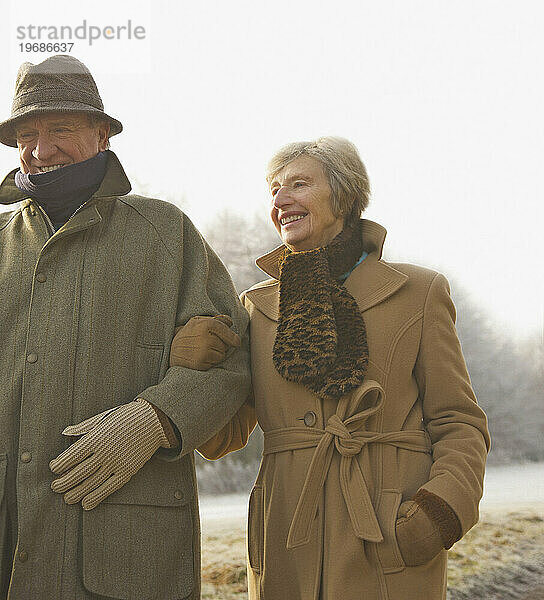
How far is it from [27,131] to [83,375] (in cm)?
58

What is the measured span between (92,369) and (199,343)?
A: 23 centimetres

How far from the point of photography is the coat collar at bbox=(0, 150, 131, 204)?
181 centimetres

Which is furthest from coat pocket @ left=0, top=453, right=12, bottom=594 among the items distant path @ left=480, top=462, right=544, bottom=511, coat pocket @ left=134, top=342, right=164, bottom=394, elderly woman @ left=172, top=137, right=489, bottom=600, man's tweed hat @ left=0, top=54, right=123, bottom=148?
distant path @ left=480, top=462, right=544, bottom=511

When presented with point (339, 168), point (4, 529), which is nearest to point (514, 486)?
point (339, 168)

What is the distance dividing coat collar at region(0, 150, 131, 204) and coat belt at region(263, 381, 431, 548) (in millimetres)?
682

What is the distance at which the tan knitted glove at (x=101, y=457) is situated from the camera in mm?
1612

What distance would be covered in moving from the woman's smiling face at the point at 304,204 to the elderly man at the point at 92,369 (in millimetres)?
222

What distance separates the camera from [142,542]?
166 cm

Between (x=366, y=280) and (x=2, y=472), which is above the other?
(x=366, y=280)

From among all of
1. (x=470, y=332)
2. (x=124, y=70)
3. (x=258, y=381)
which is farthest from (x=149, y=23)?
(x=470, y=332)

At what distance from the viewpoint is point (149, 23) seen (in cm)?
276

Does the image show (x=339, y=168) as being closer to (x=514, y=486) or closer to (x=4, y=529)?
(x=4, y=529)

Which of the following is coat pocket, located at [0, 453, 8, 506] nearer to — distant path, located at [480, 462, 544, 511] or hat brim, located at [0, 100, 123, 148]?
hat brim, located at [0, 100, 123, 148]

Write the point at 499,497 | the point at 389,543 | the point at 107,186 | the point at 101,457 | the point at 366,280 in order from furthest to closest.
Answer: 1. the point at 499,497
2. the point at 366,280
3. the point at 107,186
4. the point at 389,543
5. the point at 101,457
